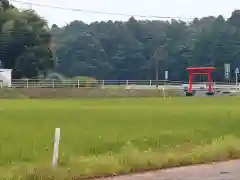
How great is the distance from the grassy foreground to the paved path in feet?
1.59

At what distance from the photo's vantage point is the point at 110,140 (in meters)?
16.8

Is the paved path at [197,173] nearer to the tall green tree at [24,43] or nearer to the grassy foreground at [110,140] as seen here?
the grassy foreground at [110,140]

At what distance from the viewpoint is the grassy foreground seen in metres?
12.1

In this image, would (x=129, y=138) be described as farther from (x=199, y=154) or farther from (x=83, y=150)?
(x=199, y=154)

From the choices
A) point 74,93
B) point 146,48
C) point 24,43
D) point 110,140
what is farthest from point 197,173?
point 146,48

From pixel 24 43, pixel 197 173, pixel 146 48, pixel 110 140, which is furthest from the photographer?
pixel 146 48

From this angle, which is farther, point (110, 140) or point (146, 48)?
point (146, 48)

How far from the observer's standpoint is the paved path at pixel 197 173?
37.4 feet

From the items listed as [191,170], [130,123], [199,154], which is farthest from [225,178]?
[130,123]

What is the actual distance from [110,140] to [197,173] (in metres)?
5.12

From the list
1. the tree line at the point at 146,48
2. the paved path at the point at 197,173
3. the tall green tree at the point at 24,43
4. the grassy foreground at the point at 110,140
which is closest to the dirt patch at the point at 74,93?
the tall green tree at the point at 24,43

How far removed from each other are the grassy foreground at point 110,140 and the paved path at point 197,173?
0.49 metres

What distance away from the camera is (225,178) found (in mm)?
11414

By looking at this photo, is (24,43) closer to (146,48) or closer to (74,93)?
(74,93)
